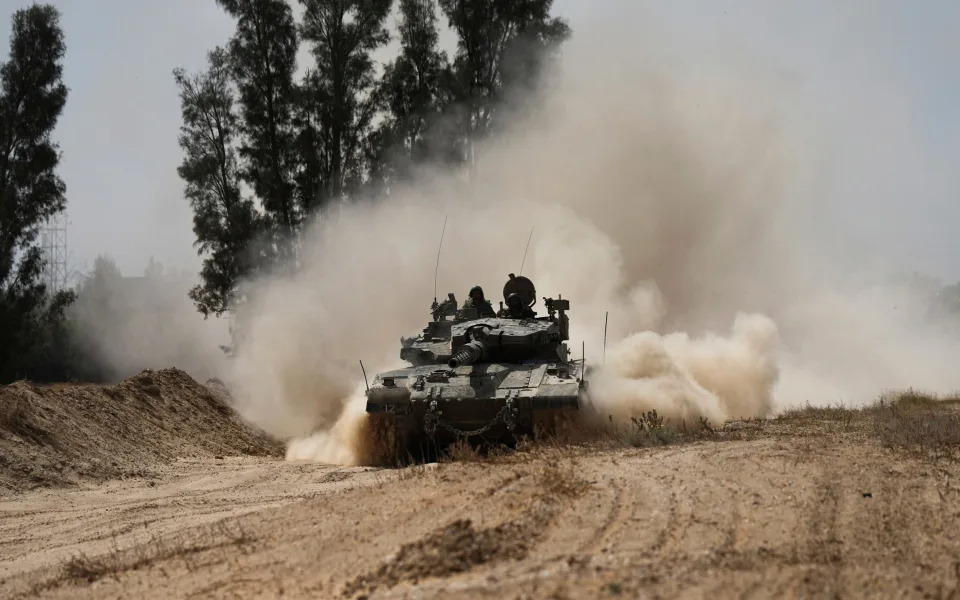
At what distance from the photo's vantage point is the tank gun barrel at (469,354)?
15.2 m

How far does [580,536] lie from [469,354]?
851 centimetres

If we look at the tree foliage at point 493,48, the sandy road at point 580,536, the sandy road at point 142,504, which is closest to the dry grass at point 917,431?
the sandy road at point 580,536

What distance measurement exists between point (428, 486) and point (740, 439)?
5045 mm

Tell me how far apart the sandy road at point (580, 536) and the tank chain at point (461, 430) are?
2.93 m

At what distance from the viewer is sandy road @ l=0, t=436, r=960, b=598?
20.5 feet

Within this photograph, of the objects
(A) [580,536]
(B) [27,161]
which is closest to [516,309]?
(A) [580,536]

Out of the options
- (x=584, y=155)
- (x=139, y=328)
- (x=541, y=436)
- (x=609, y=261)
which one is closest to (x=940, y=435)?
(x=541, y=436)

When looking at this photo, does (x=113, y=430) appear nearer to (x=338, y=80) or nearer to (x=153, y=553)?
(x=153, y=553)

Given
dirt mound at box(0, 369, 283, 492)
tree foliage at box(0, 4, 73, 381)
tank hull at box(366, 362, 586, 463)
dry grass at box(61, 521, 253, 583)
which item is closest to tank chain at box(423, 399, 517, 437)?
tank hull at box(366, 362, 586, 463)

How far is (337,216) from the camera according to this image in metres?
33.4

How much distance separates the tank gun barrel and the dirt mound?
4829 mm

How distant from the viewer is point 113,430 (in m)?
17.6

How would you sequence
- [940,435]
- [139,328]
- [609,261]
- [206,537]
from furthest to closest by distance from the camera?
[139,328] < [609,261] < [940,435] < [206,537]

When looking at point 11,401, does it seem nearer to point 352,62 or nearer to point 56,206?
point 56,206
